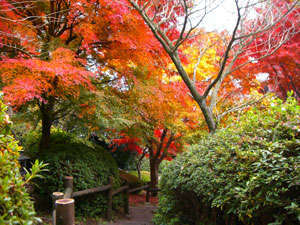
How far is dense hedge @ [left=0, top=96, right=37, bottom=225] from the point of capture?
108 centimetres

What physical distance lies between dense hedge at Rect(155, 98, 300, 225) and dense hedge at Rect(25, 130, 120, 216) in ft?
9.40

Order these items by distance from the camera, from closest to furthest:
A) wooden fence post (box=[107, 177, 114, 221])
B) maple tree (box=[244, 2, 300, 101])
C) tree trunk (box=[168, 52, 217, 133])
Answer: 1. tree trunk (box=[168, 52, 217, 133])
2. wooden fence post (box=[107, 177, 114, 221])
3. maple tree (box=[244, 2, 300, 101])

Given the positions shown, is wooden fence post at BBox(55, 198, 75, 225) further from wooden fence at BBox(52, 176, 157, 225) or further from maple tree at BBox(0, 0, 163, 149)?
maple tree at BBox(0, 0, 163, 149)

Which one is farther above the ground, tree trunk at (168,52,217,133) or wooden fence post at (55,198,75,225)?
tree trunk at (168,52,217,133)

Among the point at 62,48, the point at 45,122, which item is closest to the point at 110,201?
the point at 45,122

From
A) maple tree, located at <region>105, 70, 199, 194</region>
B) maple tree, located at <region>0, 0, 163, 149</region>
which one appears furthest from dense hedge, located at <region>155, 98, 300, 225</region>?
maple tree, located at <region>0, 0, 163, 149</region>

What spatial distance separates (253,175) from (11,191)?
179 centimetres

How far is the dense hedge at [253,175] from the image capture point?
70.2 inches

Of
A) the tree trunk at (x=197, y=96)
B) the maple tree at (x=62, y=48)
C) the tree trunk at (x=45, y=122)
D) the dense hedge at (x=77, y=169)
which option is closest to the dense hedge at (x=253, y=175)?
the tree trunk at (x=197, y=96)

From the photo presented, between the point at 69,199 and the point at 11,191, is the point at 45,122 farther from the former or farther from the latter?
the point at 11,191

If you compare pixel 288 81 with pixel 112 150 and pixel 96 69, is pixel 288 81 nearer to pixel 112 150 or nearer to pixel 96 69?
pixel 96 69

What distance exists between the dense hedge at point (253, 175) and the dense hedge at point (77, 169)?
2866mm

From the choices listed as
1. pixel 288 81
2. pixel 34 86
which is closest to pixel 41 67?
pixel 34 86

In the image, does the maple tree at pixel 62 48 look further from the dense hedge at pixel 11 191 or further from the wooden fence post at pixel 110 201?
the dense hedge at pixel 11 191
